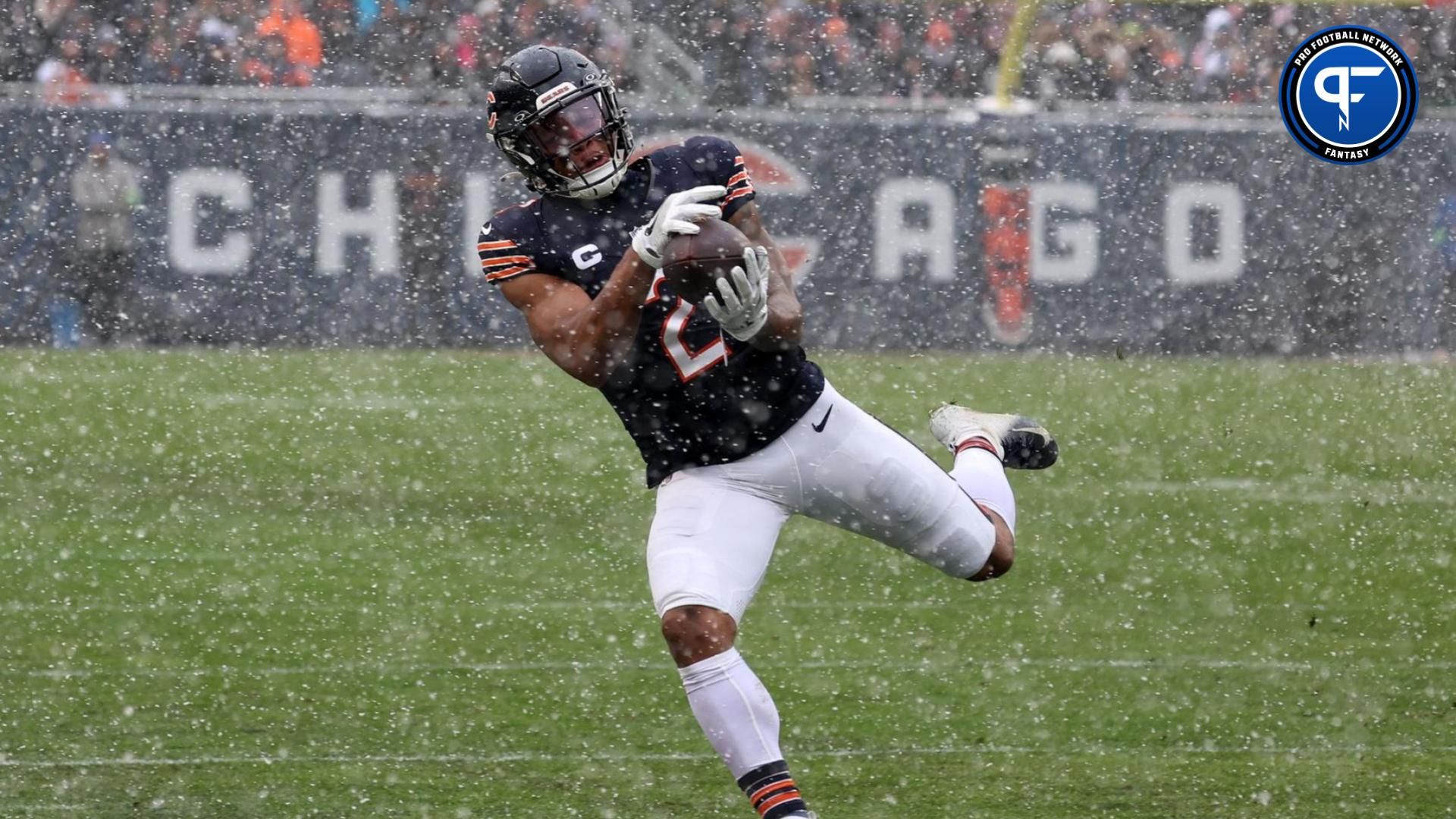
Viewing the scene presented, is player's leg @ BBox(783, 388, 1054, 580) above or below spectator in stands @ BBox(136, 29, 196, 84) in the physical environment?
above

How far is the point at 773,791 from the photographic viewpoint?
3637mm

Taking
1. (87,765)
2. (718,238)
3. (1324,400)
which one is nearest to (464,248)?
(1324,400)

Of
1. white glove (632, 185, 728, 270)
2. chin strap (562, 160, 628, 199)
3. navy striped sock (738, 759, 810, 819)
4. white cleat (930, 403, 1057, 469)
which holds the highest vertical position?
white glove (632, 185, 728, 270)

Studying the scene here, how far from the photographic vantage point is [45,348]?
1280cm

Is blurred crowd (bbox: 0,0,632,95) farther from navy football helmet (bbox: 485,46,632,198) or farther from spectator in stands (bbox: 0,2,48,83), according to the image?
navy football helmet (bbox: 485,46,632,198)

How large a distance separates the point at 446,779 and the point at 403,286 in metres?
8.71

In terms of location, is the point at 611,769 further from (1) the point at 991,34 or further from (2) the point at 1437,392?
(1) the point at 991,34

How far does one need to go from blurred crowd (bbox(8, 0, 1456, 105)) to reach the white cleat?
29.1 feet

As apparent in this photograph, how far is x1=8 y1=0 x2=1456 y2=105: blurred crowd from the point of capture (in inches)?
562

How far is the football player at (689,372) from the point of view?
3816 millimetres

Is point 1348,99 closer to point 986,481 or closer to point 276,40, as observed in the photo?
point 276,40

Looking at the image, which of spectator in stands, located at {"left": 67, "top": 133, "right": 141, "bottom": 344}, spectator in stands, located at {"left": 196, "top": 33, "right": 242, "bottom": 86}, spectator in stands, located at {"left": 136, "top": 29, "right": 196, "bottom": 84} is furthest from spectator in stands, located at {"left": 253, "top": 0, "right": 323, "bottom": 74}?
spectator in stands, located at {"left": 67, "top": 133, "right": 141, "bottom": 344}

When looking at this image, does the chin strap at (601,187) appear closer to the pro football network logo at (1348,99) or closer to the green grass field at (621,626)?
the green grass field at (621,626)

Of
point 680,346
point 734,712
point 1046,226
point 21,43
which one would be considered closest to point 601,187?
point 680,346
